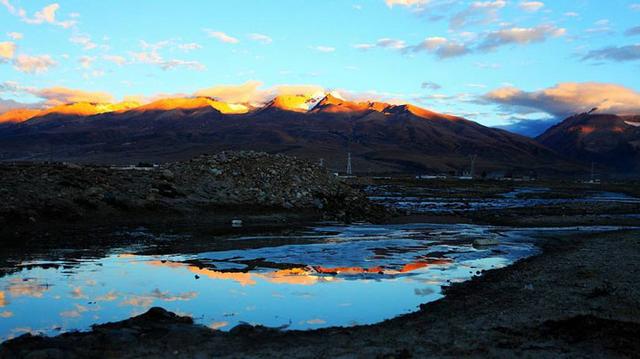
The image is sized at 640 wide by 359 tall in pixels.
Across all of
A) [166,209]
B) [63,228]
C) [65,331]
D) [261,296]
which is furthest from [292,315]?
[166,209]

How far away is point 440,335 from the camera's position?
11.2 m

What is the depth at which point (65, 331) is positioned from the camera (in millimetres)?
11266

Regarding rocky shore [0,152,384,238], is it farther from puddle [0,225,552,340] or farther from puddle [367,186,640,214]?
puddle [0,225,552,340]

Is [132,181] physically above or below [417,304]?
above

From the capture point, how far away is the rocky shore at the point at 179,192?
99.6 feet

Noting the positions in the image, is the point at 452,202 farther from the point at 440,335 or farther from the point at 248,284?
the point at 440,335

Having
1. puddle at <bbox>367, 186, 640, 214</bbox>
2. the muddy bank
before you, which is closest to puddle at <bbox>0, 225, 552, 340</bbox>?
the muddy bank

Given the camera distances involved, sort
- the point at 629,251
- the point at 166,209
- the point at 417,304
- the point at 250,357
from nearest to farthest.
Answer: the point at 250,357 < the point at 417,304 < the point at 629,251 < the point at 166,209

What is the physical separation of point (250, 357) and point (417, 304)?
5.70 m

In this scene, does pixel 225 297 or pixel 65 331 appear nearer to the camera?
pixel 65 331

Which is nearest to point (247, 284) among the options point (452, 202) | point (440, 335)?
point (440, 335)

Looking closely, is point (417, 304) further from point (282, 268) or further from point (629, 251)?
point (629, 251)

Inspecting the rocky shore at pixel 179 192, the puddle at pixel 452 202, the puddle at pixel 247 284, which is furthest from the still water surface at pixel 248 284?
the puddle at pixel 452 202

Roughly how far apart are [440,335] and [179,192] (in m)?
29.3
